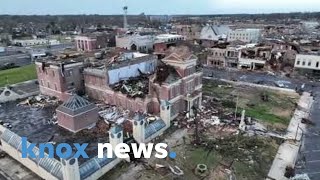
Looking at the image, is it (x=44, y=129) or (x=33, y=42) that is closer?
(x=44, y=129)

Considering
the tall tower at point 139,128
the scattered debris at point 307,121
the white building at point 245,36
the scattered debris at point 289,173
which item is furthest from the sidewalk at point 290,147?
the white building at point 245,36

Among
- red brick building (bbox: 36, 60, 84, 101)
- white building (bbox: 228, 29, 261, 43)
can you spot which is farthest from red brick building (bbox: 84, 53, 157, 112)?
white building (bbox: 228, 29, 261, 43)

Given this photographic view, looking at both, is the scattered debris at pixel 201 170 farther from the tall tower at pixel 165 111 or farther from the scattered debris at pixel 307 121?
the scattered debris at pixel 307 121

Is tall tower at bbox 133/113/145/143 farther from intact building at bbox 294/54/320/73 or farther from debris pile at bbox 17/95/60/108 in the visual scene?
intact building at bbox 294/54/320/73

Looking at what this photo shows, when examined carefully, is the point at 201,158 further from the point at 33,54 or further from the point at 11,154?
the point at 33,54

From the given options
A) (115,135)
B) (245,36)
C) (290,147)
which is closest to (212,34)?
(245,36)

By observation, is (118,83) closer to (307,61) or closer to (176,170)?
(176,170)

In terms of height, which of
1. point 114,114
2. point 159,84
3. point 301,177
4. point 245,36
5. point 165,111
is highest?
point 245,36
